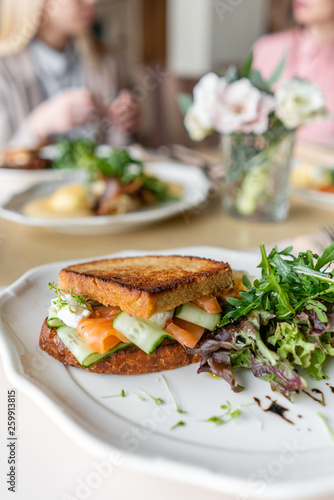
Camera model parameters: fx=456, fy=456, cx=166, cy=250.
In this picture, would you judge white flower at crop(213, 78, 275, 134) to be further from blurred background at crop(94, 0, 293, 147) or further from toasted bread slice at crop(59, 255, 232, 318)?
blurred background at crop(94, 0, 293, 147)

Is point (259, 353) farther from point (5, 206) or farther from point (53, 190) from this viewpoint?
point (53, 190)

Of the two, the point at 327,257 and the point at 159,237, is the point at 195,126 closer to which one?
the point at 159,237

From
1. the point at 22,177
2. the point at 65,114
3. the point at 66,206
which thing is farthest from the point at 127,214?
the point at 65,114

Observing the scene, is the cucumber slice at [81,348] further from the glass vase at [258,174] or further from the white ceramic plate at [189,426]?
the glass vase at [258,174]

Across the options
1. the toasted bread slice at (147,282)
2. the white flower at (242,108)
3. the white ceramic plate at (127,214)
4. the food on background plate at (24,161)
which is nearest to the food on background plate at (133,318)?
the toasted bread slice at (147,282)

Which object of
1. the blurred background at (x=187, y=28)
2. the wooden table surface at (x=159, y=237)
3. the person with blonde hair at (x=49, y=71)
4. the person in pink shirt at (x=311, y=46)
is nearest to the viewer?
the wooden table surface at (x=159, y=237)

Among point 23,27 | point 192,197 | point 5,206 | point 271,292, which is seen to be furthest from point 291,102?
point 23,27
